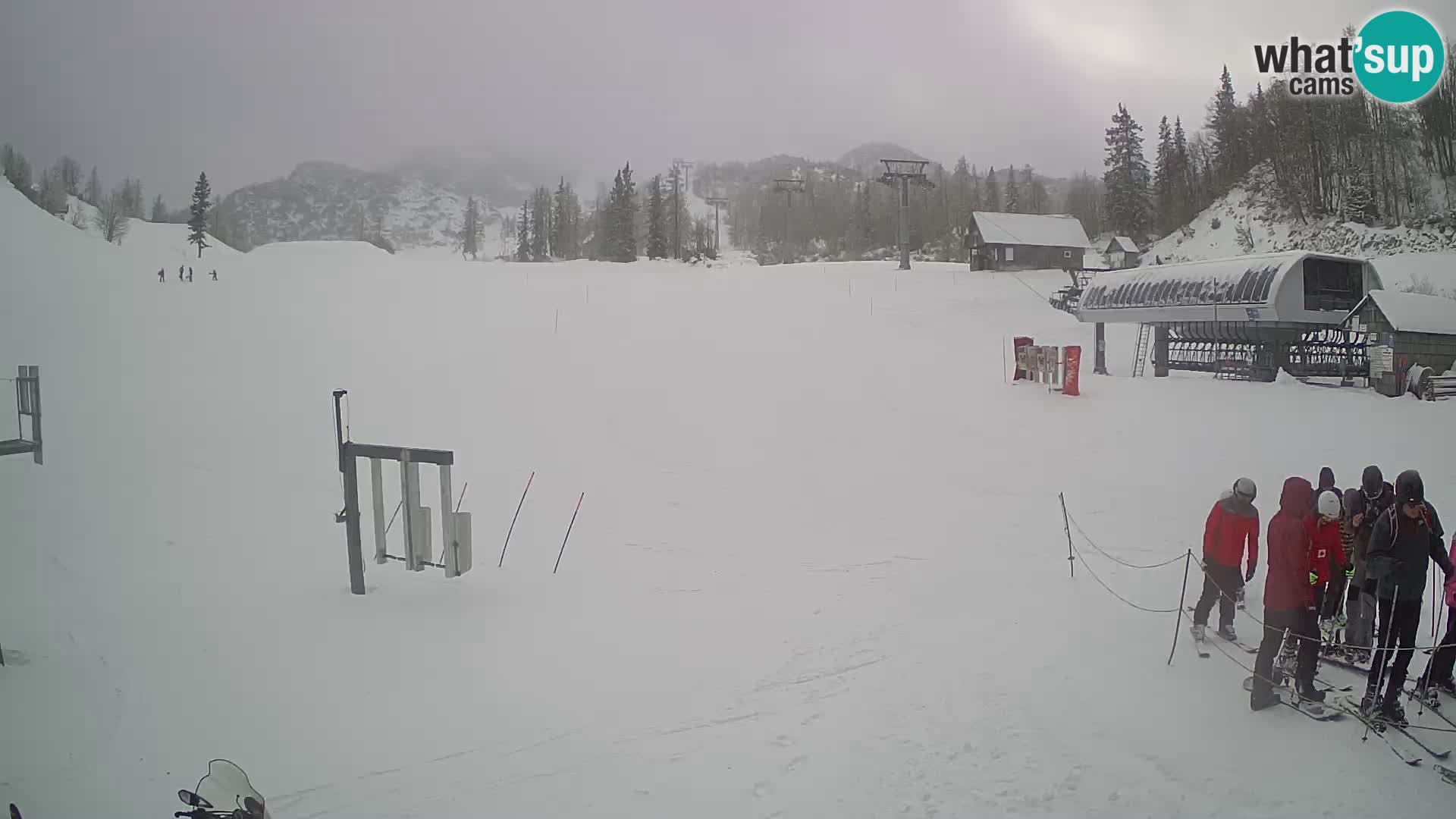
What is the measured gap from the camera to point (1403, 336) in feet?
64.0

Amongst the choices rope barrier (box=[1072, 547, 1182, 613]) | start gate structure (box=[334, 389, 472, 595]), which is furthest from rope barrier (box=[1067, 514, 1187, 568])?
start gate structure (box=[334, 389, 472, 595])

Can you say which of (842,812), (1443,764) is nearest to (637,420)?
(842,812)

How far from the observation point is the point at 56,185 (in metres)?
8.46

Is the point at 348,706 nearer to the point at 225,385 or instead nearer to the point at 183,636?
the point at 183,636

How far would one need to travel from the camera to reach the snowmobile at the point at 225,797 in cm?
419

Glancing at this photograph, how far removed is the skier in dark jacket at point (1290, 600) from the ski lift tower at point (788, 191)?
7096 cm

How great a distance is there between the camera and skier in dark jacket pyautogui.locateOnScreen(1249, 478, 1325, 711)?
633cm

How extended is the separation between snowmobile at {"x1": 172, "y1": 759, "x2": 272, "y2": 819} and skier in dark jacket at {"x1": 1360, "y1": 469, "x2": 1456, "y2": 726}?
8206 millimetres

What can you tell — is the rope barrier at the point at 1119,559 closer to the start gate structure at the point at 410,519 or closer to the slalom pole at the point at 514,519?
the slalom pole at the point at 514,519

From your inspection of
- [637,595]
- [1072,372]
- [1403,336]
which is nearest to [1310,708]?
[637,595]

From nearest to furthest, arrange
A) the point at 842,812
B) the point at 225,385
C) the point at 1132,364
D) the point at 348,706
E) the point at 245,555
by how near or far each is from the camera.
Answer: the point at 842,812 → the point at 348,706 → the point at 245,555 → the point at 225,385 → the point at 1132,364

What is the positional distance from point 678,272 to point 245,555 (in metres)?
39.0

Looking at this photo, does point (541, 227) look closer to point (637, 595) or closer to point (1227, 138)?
point (1227, 138)

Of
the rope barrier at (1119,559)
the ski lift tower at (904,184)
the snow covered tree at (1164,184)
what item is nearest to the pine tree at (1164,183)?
the snow covered tree at (1164,184)
